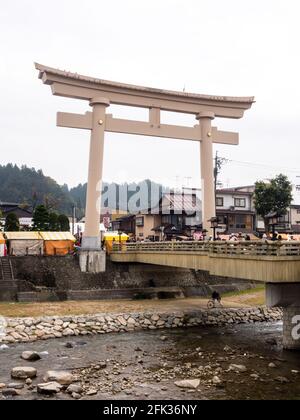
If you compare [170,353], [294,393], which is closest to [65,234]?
[170,353]

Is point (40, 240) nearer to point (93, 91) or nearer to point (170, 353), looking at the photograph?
point (93, 91)

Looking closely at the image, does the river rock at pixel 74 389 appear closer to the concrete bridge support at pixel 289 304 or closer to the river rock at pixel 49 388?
the river rock at pixel 49 388

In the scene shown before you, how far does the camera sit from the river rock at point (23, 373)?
16094 mm

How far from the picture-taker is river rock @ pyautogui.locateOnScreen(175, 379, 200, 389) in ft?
49.6

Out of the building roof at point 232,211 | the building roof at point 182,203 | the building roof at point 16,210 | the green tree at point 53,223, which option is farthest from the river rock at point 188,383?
the building roof at point 16,210

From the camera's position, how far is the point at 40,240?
36781 millimetres

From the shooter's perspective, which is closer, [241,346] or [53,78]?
[241,346]

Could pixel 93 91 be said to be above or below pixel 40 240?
above

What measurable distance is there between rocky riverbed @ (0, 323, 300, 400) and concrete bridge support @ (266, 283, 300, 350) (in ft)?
2.43

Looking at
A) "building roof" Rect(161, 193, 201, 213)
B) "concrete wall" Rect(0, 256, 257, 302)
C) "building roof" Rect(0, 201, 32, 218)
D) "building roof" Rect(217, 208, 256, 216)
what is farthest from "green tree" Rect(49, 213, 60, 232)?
"building roof" Rect(0, 201, 32, 218)

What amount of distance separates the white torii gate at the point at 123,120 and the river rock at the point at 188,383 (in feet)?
64.9

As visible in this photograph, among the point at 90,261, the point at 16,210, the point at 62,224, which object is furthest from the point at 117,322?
the point at 16,210
